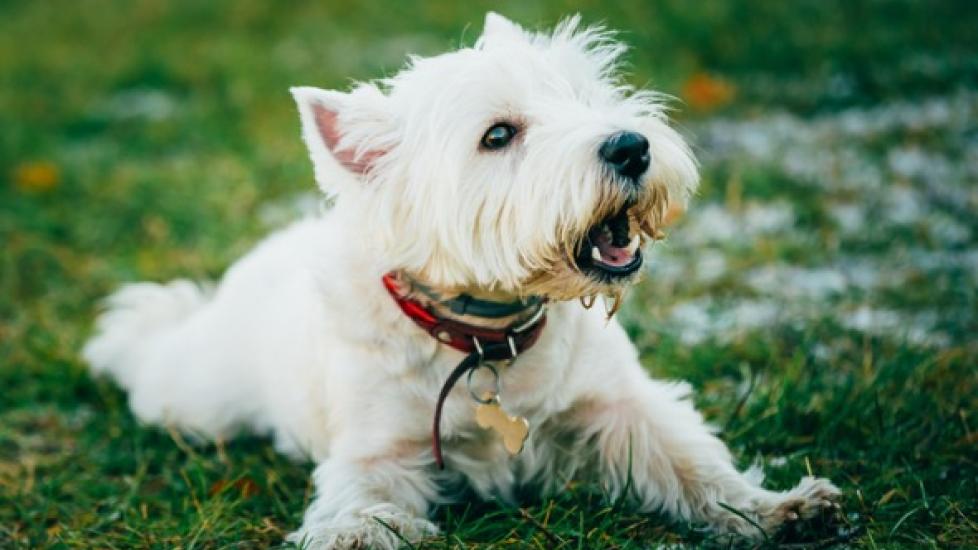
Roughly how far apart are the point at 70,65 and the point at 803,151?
685cm

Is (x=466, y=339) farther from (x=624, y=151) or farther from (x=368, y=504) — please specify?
(x=624, y=151)

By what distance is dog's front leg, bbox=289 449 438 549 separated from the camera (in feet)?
9.09

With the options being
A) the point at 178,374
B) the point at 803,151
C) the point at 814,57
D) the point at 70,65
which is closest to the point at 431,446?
the point at 178,374

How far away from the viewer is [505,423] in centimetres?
291

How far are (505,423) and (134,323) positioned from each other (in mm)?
2204

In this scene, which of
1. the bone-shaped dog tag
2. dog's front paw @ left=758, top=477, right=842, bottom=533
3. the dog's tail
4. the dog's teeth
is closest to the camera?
dog's front paw @ left=758, top=477, right=842, bottom=533

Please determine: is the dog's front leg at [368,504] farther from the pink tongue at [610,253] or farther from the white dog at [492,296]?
the pink tongue at [610,253]

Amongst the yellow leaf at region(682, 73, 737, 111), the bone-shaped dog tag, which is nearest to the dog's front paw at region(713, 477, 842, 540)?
the bone-shaped dog tag

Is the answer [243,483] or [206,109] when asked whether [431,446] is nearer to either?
[243,483]

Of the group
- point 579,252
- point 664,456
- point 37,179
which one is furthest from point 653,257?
point 37,179

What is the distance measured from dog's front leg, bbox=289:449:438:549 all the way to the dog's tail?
5.00 feet

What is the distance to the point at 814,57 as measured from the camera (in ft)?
23.9

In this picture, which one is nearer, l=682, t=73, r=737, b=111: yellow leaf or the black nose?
the black nose

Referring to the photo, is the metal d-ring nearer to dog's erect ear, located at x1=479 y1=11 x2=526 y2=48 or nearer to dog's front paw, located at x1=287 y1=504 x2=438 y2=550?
dog's front paw, located at x1=287 y1=504 x2=438 y2=550
